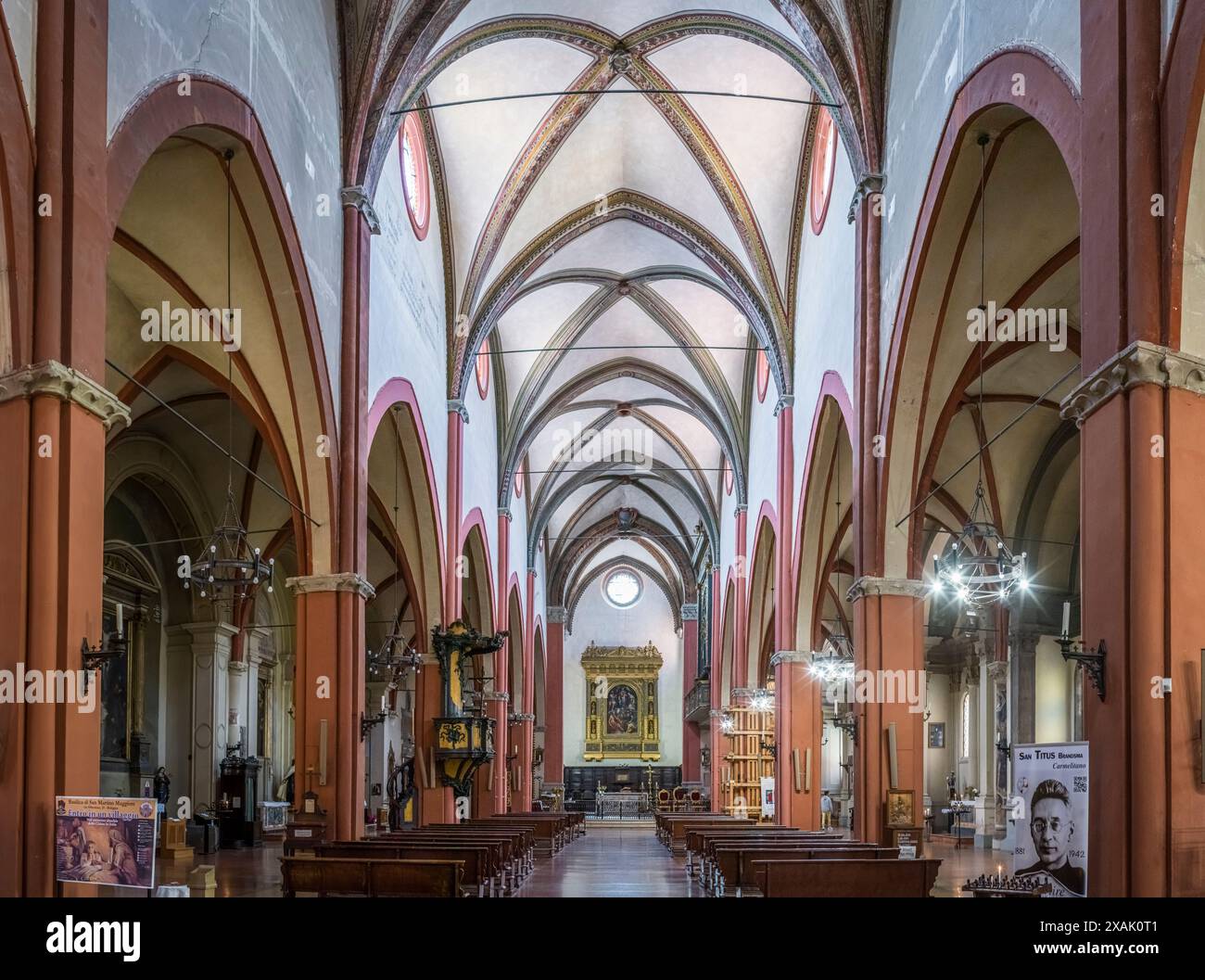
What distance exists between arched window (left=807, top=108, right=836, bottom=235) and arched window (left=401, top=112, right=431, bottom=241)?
19.1 ft

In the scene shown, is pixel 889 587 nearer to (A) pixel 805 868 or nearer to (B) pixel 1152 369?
(A) pixel 805 868

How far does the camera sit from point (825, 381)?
58.4 ft

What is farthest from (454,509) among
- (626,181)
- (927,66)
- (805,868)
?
(805,868)

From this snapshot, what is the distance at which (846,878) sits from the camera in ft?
33.7

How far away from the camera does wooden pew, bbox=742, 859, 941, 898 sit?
1008 cm

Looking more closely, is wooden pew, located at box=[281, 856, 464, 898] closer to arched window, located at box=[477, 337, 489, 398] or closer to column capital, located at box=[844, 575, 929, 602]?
column capital, located at box=[844, 575, 929, 602]

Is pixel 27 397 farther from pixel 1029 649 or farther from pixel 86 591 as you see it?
pixel 1029 649

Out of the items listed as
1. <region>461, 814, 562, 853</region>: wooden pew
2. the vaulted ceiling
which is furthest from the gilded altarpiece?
<region>461, 814, 562, 853</region>: wooden pew

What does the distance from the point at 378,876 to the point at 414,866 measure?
309 mm

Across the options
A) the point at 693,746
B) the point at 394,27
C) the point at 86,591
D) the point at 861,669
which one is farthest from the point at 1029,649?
the point at 693,746

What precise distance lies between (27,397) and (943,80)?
8.26 m

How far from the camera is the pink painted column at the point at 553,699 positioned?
1751 inches

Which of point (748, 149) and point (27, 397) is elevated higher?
point (748, 149)

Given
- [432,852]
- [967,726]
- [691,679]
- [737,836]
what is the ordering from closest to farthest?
[432,852]
[737,836]
[967,726]
[691,679]
